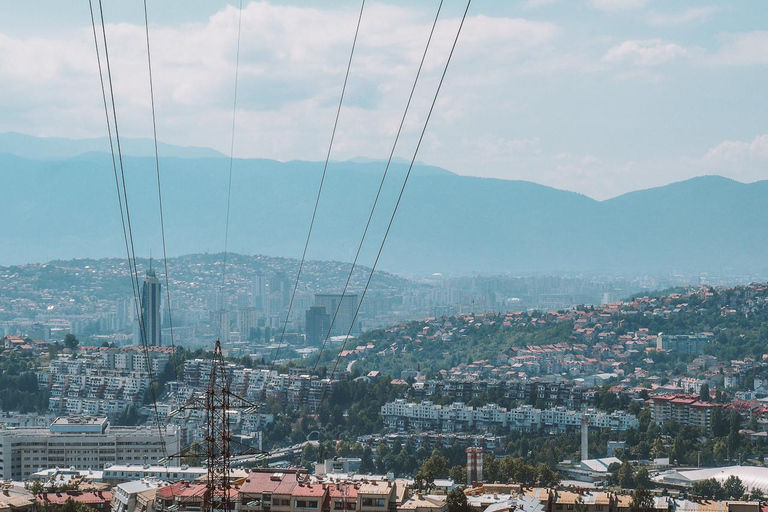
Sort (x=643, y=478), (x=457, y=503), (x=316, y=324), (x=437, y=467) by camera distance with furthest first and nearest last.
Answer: (x=316, y=324), (x=643, y=478), (x=437, y=467), (x=457, y=503)

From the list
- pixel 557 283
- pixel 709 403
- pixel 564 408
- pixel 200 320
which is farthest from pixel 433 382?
pixel 557 283

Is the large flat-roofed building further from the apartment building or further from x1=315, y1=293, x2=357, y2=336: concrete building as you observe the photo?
x1=315, y1=293, x2=357, y2=336: concrete building

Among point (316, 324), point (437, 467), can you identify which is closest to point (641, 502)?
point (437, 467)

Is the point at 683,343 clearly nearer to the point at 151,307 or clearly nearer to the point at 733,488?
the point at 151,307

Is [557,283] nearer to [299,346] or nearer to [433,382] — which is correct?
[299,346]

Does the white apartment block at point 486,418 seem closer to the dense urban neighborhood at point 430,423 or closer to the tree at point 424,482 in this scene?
the dense urban neighborhood at point 430,423

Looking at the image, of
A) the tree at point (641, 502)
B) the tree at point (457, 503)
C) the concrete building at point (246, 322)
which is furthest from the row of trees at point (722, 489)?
the concrete building at point (246, 322)
